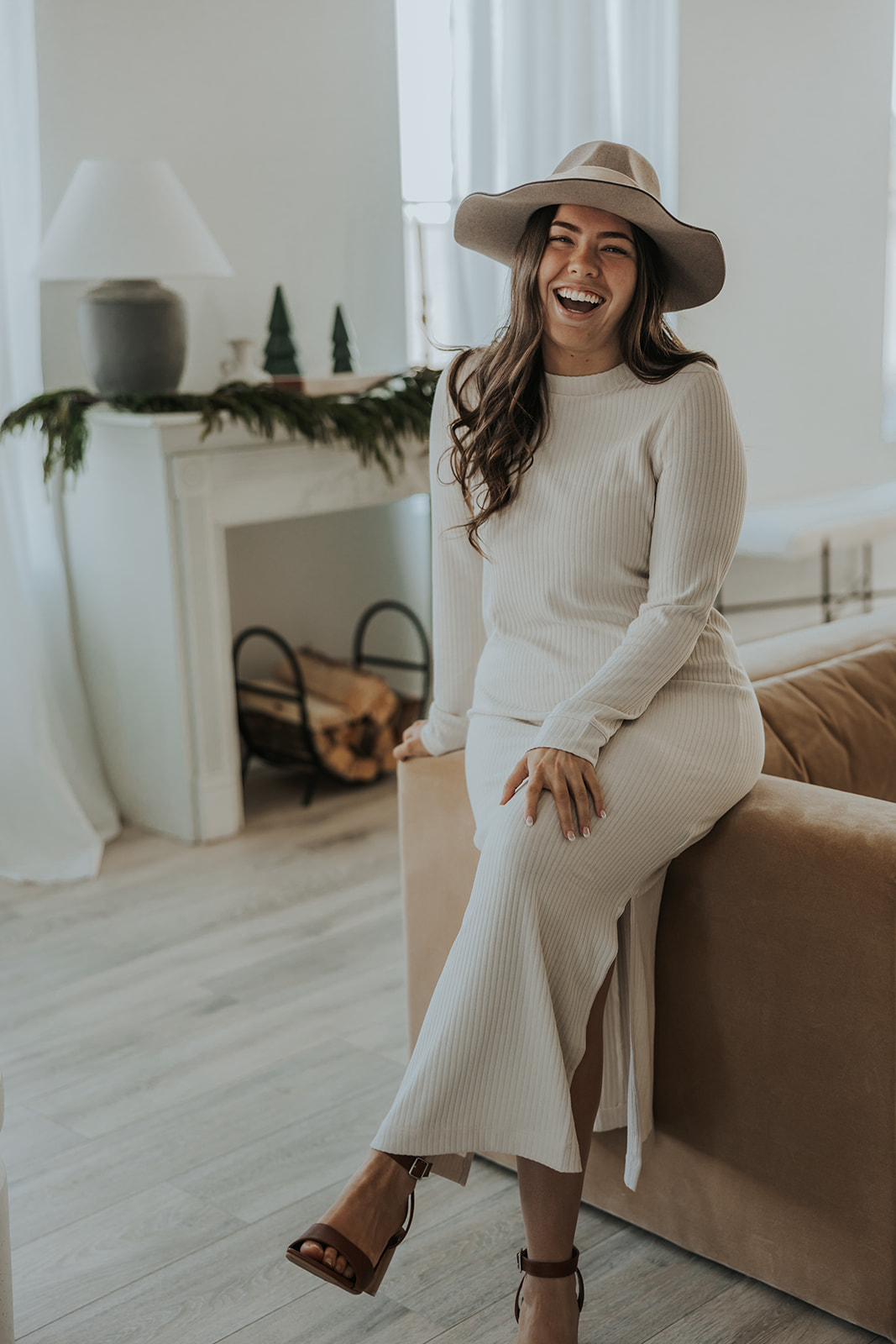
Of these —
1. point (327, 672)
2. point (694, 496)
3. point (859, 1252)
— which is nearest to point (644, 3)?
point (327, 672)

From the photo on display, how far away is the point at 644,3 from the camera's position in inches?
158

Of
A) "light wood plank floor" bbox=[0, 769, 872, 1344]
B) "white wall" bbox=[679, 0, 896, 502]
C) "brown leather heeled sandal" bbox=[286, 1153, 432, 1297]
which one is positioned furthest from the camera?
"white wall" bbox=[679, 0, 896, 502]

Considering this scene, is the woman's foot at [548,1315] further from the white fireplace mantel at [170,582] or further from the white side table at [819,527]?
the white side table at [819,527]

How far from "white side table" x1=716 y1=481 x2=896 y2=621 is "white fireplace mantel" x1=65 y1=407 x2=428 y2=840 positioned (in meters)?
1.31

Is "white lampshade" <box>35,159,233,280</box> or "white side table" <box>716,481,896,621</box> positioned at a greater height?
"white lampshade" <box>35,159,233,280</box>

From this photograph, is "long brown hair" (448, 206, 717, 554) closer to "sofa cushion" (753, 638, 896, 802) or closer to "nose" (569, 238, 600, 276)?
"nose" (569, 238, 600, 276)

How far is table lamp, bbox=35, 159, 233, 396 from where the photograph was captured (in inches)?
114

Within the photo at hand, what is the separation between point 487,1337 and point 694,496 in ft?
3.31

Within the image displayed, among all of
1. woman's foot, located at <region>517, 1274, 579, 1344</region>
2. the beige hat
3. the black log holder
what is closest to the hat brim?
the beige hat

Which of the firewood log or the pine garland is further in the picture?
the firewood log

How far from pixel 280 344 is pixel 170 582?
0.78 m

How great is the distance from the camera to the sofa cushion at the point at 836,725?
6.27ft

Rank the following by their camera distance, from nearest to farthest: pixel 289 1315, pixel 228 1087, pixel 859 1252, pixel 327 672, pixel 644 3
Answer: pixel 859 1252 → pixel 289 1315 → pixel 228 1087 → pixel 327 672 → pixel 644 3

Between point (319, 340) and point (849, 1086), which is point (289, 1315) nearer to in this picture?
point (849, 1086)
